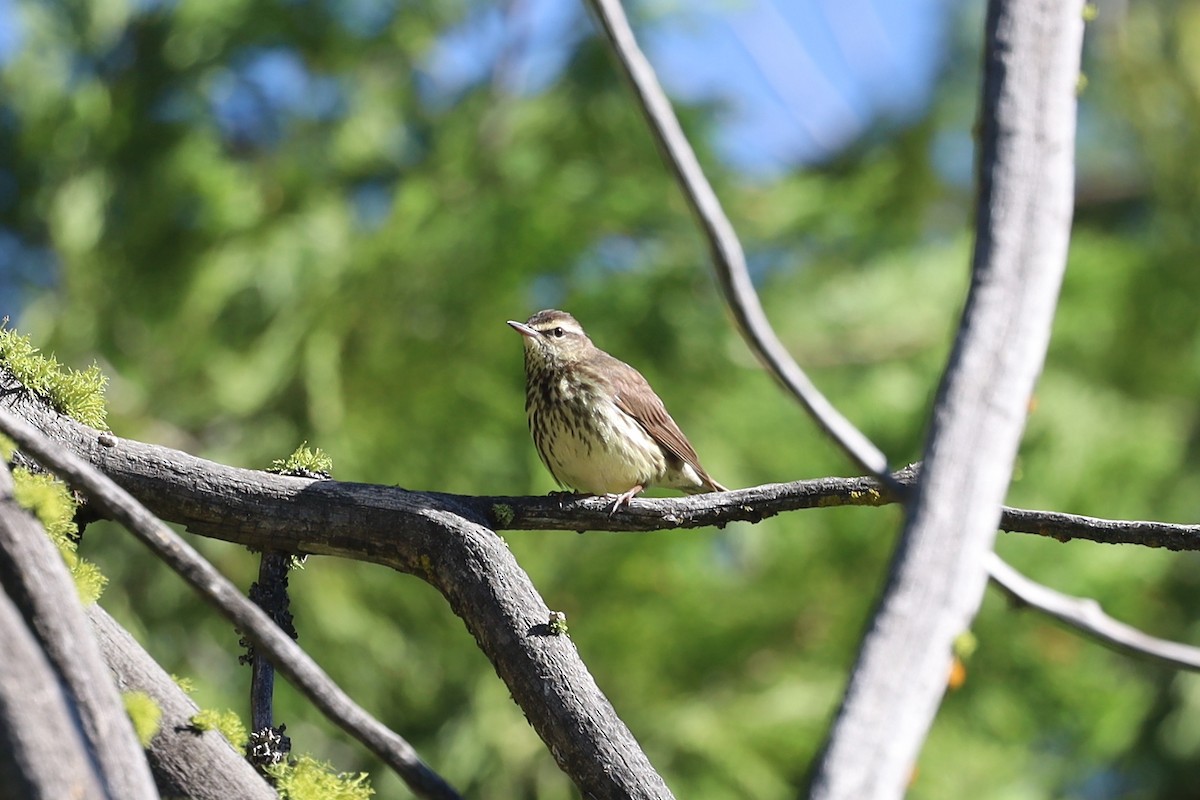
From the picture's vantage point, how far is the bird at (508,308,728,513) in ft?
18.5

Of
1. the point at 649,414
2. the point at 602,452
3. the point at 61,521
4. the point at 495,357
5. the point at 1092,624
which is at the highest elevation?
the point at 495,357

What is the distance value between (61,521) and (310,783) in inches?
29.2

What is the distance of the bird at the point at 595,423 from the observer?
5.65 metres

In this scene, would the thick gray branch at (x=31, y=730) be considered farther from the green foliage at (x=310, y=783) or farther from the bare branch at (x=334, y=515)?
the bare branch at (x=334, y=515)

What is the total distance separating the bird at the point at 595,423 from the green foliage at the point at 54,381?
2.30 meters

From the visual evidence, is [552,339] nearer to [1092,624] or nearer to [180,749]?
[180,749]

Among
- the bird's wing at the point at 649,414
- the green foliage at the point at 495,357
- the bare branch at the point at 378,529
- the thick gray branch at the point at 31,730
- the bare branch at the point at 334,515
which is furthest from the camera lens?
the green foliage at the point at 495,357

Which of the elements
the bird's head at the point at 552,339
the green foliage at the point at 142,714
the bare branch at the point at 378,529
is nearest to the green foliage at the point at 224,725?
the green foliage at the point at 142,714

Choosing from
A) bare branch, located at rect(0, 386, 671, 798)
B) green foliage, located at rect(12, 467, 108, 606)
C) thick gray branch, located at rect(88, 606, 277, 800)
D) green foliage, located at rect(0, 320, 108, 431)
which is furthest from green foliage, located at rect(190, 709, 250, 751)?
green foliage, located at rect(0, 320, 108, 431)

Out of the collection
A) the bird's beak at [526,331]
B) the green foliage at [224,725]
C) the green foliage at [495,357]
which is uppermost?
the green foliage at [495,357]

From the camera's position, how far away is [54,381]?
360 cm

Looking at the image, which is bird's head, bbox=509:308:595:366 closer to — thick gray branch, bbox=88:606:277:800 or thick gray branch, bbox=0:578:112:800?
thick gray branch, bbox=88:606:277:800

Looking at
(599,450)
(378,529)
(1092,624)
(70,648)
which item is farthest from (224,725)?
(599,450)

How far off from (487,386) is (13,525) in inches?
263
